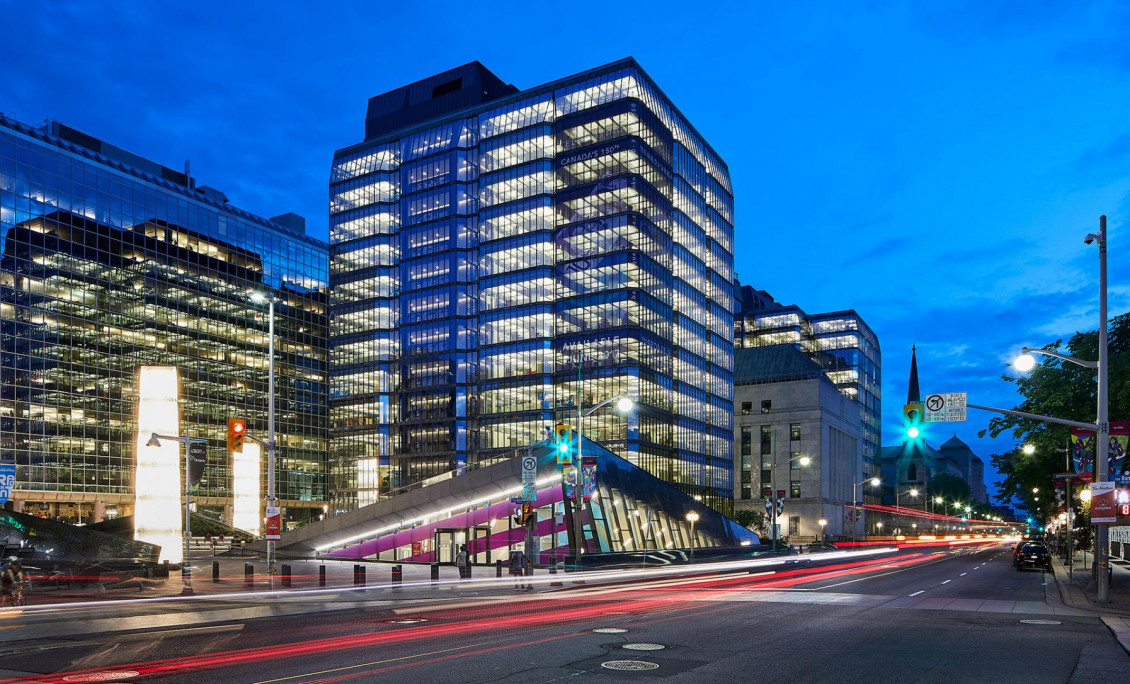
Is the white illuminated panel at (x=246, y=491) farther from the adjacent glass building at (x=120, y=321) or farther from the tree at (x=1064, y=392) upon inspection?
the tree at (x=1064, y=392)

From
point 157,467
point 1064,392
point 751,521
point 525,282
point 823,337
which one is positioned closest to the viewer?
point 1064,392

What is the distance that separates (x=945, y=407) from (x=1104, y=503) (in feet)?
17.3

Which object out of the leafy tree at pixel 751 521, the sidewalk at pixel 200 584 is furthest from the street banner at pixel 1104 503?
the leafy tree at pixel 751 521

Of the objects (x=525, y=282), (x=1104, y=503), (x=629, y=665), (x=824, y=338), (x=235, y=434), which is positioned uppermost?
(x=525, y=282)

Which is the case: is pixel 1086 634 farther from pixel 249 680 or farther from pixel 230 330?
pixel 230 330

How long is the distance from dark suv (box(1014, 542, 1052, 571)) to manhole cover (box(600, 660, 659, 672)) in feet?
144

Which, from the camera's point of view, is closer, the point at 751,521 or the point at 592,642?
the point at 592,642

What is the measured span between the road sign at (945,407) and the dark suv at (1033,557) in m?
28.3

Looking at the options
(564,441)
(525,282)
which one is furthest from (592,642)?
(525,282)

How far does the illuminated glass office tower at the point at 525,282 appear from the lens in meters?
98.2

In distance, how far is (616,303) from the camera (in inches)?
3824

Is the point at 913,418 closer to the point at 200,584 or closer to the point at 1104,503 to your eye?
the point at 1104,503

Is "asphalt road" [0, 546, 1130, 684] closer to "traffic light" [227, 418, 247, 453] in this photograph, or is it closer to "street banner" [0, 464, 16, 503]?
"street banner" [0, 464, 16, 503]

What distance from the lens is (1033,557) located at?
49031 mm
